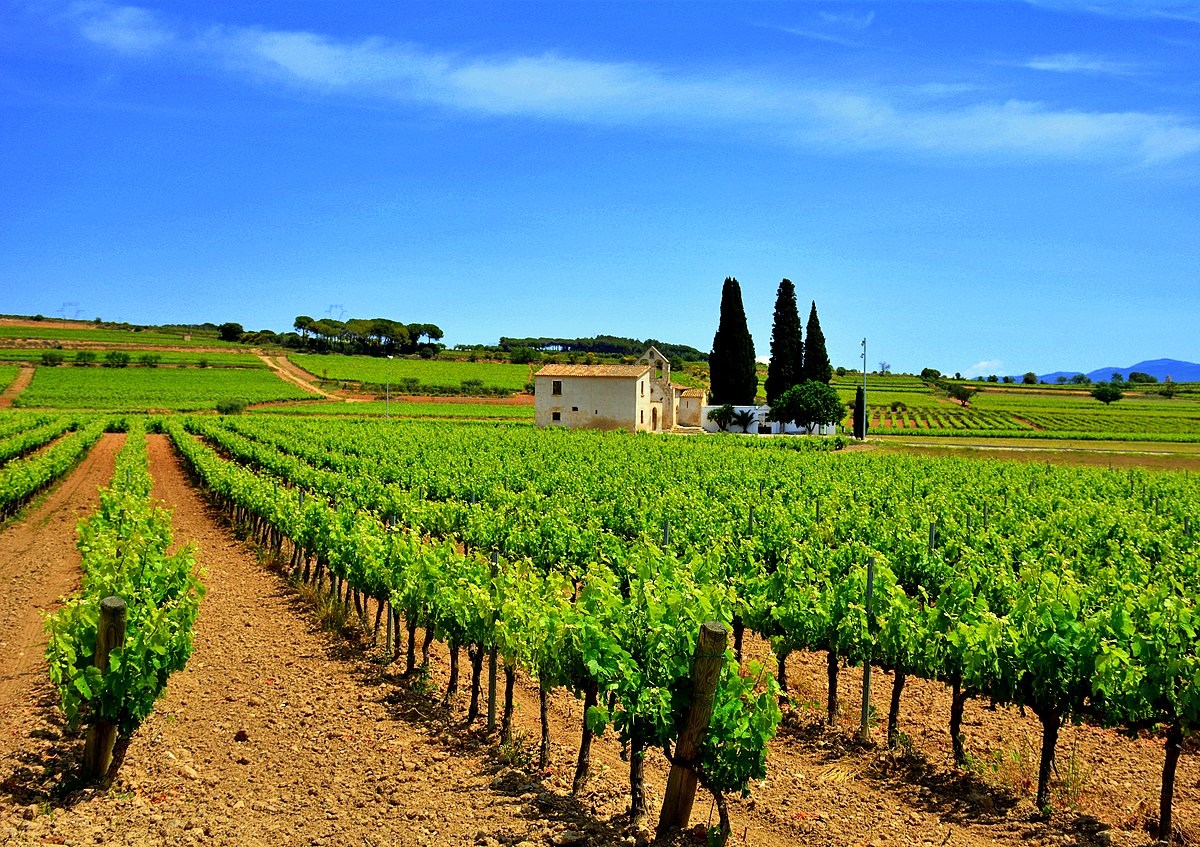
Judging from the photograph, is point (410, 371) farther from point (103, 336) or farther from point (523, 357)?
point (103, 336)

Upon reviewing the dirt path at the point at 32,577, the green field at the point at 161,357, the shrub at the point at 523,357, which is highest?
the shrub at the point at 523,357

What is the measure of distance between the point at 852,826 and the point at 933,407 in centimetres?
8729

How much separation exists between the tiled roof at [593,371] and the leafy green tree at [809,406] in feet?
35.7

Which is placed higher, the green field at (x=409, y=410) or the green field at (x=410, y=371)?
the green field at (x=410, y=371)

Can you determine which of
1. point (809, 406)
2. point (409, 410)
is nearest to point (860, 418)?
point (809, 406)

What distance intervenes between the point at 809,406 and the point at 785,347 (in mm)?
7991

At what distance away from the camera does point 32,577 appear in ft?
44.6

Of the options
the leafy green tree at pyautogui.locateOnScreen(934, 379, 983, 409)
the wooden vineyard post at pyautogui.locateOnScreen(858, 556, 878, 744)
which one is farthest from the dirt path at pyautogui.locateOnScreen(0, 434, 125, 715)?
the leafy green tree at pyautogui.locateOnScreen(934, 379, 983, 409)

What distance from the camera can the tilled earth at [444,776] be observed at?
5703mm

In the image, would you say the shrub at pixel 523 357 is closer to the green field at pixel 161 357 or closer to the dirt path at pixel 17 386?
the green field at pixel 161 357

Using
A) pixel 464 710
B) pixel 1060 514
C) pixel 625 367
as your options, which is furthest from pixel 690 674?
pixel 625 367

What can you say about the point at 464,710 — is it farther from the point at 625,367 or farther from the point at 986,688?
the point at 625,367

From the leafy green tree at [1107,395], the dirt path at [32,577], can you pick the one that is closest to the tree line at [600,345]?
the leafy green tree at [1107,395]

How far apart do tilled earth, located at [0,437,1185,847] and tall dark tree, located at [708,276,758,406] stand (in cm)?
5543
